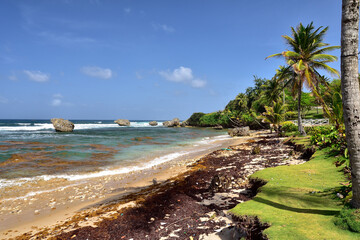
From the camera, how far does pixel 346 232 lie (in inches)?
113

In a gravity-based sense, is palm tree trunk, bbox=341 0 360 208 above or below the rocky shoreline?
above

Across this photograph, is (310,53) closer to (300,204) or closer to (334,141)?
(334,141)

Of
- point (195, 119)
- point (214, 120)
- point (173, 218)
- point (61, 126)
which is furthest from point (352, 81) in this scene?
point (195, 119)

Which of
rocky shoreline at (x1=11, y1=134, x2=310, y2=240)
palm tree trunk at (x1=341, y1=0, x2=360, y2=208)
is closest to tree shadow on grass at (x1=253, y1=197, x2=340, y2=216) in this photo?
palm tree trunk at (x1=341, y1=0, x2=360, y2=208)

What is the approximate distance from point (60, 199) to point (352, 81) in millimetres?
9706

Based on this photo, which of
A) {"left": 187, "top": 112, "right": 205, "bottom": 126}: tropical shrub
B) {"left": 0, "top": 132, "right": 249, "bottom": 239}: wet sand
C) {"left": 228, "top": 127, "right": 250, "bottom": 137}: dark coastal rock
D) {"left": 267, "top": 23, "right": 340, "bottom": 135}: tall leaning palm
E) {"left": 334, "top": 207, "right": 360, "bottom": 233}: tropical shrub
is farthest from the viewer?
{"left": 187, "top": 112, "right": 205, "bottom": 126}: tropical shrub

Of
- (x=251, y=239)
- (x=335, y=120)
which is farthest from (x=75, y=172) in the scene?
(x=335, y=120)

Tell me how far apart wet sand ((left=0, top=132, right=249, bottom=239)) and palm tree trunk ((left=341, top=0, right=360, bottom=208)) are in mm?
6121

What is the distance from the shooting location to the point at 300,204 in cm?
414

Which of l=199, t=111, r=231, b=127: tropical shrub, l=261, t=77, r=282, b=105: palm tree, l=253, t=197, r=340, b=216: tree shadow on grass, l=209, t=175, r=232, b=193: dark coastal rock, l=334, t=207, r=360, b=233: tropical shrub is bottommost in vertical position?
l=209, t=175, r=232, b=193: dark coastal rock

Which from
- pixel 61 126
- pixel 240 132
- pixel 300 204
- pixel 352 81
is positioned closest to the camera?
pixel 352 81

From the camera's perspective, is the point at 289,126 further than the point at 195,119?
No

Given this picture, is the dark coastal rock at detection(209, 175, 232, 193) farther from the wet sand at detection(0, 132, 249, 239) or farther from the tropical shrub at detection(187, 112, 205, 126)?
the tropical shrub at detection(187, 112, 205, 126)

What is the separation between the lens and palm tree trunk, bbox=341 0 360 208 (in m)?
3.13
